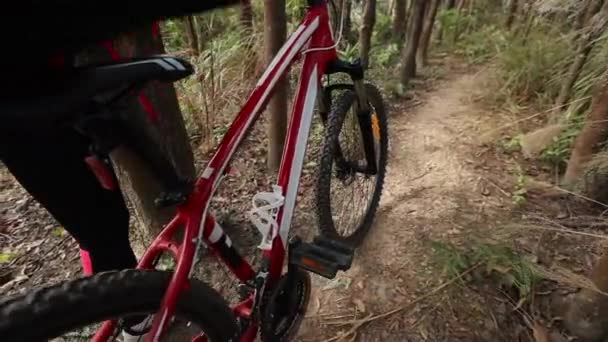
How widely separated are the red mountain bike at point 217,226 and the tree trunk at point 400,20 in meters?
4.00

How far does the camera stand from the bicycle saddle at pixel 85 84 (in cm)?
65

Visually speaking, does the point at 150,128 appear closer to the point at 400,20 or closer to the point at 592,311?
the point at 592,311

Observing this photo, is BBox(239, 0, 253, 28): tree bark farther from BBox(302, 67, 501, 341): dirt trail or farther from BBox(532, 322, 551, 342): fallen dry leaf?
BBox(532, 322, 551, 342): fallen dry leaf

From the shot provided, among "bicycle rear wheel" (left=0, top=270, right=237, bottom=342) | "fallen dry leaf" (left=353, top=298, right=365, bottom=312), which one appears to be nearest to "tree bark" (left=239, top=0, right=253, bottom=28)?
"fallen dry leaf" (left=353, top=298, right=365, bottom=312)

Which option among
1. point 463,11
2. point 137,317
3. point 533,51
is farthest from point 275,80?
point 463,11

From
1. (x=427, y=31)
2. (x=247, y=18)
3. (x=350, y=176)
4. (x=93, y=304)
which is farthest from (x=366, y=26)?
(x=93, y=304)

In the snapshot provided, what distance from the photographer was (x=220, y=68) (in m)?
Result: 3.21

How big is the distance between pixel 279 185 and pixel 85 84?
0.80 m

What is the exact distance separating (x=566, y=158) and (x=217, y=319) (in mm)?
2781

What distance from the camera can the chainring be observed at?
4.58ft

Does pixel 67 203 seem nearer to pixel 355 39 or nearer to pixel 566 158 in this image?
pixel 566 158

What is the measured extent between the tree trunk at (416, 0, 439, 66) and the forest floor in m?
2.35

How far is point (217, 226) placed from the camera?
3.84ft

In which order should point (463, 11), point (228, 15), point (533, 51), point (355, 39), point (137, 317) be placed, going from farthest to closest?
1. point (463, 11)
2. point (355, 39)
3. point (228, 15)
4. point (533, 51)
5. point (137, 317)
